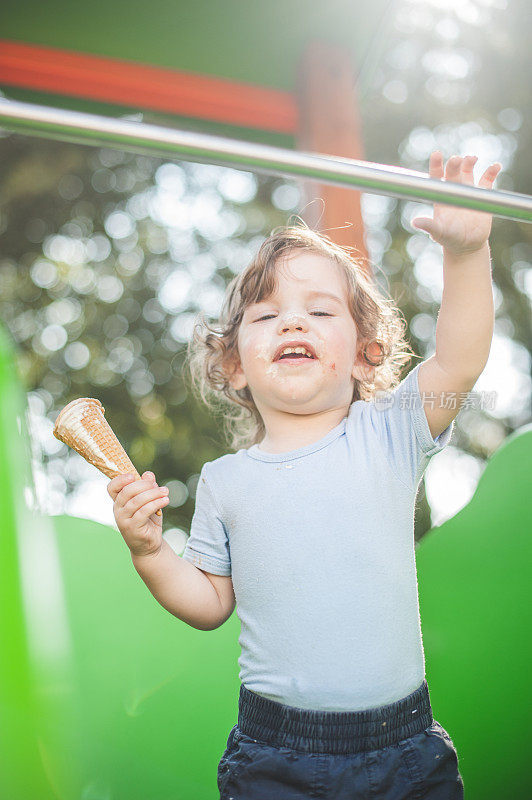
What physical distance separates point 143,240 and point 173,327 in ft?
1.95

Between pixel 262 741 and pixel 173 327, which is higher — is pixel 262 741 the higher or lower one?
the lower one

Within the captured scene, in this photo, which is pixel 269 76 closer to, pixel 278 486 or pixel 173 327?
pixel 278 486

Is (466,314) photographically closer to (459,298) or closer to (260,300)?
(459,298)

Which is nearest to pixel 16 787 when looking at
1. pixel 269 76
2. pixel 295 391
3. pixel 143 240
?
pixel 295 391

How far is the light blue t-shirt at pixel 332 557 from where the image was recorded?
0.99 meters

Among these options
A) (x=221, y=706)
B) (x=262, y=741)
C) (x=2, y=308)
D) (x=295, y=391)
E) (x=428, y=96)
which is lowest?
(x=221, y=706)

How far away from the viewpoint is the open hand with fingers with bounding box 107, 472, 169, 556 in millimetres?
987

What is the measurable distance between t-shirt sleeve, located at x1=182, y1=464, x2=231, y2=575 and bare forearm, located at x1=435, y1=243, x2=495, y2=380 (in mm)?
374

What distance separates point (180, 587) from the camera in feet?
3.59

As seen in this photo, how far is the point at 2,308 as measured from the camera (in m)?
4.73

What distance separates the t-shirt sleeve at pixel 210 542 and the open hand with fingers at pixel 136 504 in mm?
123

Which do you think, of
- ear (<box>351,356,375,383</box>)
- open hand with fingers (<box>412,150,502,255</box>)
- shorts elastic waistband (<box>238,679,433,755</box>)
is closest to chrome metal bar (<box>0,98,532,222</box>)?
open hand with fingers (<box>412,150,502,255</box>)

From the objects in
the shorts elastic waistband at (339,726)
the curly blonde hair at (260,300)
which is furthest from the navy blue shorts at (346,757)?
the curly blonde hair at (260,300)

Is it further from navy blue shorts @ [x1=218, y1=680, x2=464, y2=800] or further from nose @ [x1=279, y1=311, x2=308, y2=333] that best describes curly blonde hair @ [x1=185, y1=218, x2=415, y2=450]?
navy blue shorts @ [x1=218, y1=680, x2=464, y2=800]
